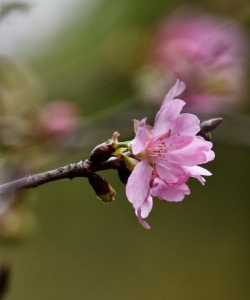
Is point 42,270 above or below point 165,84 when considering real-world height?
below

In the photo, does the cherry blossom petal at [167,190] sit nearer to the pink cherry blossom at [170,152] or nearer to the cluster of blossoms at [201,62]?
the pink cherry blossom at [170,152]

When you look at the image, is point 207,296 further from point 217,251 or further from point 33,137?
point 33,137

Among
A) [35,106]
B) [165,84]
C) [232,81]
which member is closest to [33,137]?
[35,106]

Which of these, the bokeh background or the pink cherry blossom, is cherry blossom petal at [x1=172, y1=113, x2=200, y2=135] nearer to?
the pink cherry blossom

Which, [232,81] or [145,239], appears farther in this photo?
[145,239]

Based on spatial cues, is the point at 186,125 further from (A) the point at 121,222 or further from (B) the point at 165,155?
(A) the point at 121,222

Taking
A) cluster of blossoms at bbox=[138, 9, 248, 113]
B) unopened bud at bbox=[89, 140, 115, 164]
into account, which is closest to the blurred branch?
unopened bud at bbox=[89, 140, 115, 164]
